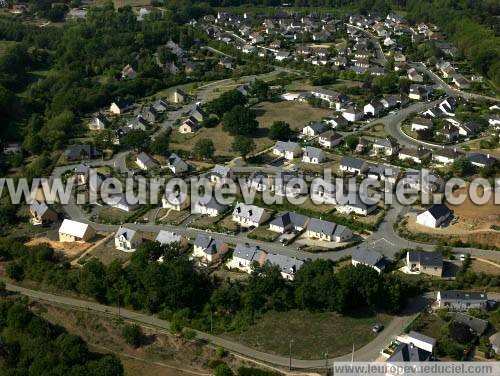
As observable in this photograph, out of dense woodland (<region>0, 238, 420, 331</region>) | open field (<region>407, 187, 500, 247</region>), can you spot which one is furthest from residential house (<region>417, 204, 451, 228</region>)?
dense woodland (<region>0, 238, 420, 331</region>)

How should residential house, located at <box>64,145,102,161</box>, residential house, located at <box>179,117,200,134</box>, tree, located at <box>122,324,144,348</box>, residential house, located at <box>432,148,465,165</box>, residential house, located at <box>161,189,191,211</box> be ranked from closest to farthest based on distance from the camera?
tree, located at <box>122,324,144,348</box> → residential house, located at <box>161,189,191,211</box> → residential house, located at <box>432,148,465,165</box> → residential house, located at <box>64,145,102,161</box> → residential house, located at <box>179,117,200,134</box>

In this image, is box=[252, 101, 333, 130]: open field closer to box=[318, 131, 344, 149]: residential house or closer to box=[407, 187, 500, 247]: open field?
box=[318, 131, 344, 149]: residential house

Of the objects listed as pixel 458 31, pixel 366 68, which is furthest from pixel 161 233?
pixel 458 31

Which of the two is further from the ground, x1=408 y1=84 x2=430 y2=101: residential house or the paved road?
x1=408 y1=84 x2=430 y2=101: residential house

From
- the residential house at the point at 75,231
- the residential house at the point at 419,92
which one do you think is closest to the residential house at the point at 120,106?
the residential house at the point at 75,231

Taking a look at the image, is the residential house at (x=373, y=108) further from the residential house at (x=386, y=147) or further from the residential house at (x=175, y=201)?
the residential house at (x=175, y=201)

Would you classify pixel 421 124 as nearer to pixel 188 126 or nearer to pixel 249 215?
pixel 188 126

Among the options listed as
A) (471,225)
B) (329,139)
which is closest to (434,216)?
(471,225)
